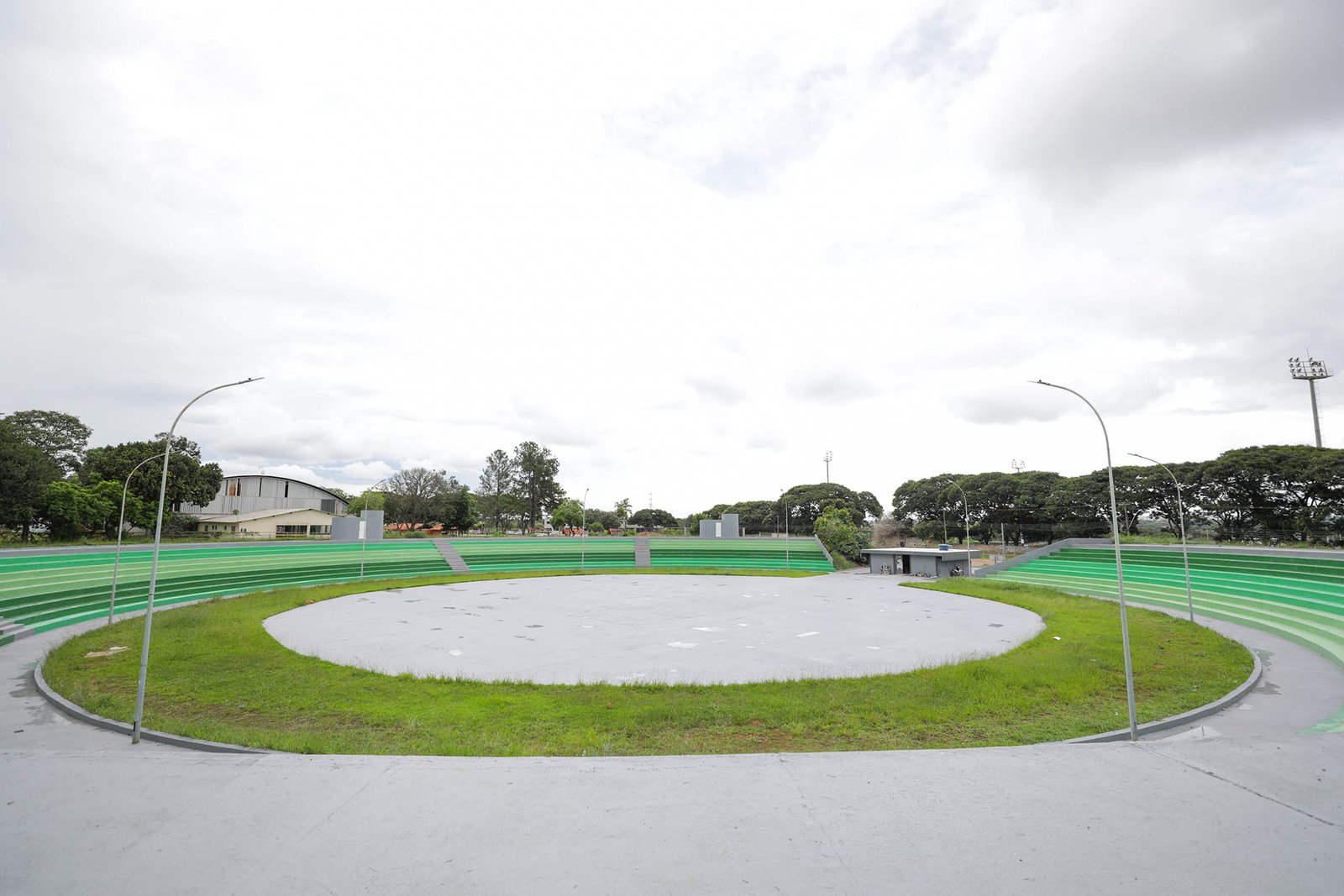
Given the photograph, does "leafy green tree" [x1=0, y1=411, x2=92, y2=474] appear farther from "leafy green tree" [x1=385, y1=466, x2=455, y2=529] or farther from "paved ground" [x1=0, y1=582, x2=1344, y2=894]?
"paved ground" [x1=0, y1=582, x2=1344, y2=894]

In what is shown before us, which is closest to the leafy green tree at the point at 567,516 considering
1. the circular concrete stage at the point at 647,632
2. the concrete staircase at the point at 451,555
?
the concrete staircase at the point at 451,555

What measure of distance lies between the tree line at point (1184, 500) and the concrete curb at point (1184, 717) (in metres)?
32.9

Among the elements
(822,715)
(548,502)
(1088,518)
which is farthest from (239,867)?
(548,502)

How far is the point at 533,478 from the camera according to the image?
76.9m

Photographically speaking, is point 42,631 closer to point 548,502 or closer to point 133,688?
point 133,688

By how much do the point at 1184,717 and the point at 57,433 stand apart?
70.6m

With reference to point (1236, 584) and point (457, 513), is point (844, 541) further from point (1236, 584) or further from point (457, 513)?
point (457, 513)

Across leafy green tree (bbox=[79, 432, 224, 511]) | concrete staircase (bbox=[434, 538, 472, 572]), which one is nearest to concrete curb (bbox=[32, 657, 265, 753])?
concrete staircase (bbox=[434, 538, 472, 572])

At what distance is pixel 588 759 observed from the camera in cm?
775

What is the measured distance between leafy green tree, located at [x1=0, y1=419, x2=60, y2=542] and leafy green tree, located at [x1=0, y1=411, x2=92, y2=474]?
18296 millimetres

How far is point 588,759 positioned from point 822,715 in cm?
420

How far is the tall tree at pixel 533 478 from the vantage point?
252ft

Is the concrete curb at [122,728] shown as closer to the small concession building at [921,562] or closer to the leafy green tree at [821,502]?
the small concession building at [921,562]

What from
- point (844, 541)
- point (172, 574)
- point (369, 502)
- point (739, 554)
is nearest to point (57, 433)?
point (369, 502)
